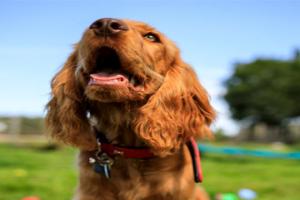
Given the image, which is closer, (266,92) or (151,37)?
(151,37)

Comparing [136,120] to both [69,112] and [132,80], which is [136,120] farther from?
[69,112]

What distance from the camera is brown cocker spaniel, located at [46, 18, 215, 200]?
268cm

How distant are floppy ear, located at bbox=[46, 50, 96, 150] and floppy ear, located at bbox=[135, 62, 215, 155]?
32 cm

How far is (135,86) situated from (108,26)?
374 mm

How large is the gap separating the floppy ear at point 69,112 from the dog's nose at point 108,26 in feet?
1.69

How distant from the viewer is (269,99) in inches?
1849

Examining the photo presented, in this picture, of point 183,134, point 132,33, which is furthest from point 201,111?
point 132,33

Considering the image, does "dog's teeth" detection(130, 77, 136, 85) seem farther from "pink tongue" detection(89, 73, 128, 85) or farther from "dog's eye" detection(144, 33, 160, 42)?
"dog's eye" detection(144, 33, 160, 42)

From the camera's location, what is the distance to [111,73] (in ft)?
8.66

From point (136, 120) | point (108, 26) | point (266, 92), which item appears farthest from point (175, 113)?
point (266, 92)

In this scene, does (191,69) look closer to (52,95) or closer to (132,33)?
(132,33)

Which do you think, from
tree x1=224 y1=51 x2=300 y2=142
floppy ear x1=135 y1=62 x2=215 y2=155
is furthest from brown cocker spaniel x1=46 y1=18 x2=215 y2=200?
tree x1=224 y1=51 x2=300 y2=142

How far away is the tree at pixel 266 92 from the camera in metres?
46.4

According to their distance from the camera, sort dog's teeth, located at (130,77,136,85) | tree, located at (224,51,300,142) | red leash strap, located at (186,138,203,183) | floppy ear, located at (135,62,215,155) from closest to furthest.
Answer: dog's teeth, located at (130,77,136,85) < floppy ear, located at (135,62,215,155) < red leash strap, located at (186,138,203,183) < tree, located at (224,51,300,142)
